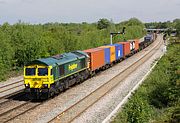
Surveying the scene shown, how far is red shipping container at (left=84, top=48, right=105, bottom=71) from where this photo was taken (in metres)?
37.9

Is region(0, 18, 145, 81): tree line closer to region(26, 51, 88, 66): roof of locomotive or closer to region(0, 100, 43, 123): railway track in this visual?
region(26, 51, 88, 66): roof of locomotive

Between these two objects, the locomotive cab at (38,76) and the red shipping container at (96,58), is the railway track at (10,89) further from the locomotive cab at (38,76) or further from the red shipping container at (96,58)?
the red shipping container at (96,58)

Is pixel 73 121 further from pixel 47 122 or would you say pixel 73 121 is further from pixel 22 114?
pixel 22 114

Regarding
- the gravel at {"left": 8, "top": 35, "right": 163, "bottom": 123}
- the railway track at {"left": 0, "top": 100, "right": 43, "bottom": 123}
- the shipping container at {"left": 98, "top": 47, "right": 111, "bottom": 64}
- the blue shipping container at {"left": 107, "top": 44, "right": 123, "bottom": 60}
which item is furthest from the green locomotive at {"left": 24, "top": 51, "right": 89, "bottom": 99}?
the blue shipping container at {"left": 107, "top": 44, "right": 123, "bottom": 60}

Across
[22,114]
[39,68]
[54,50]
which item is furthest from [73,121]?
[54,50]

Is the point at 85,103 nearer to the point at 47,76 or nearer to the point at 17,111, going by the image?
the point at 47,76

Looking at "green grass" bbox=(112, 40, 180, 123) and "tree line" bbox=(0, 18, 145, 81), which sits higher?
"tree line" bbox=(0, 18, 145, 81)

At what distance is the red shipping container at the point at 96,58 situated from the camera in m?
37.9

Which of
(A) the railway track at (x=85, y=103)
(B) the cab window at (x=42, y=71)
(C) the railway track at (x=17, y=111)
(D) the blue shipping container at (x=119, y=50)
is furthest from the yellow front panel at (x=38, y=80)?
(D) the blue shipping container at (x=119, y=50)

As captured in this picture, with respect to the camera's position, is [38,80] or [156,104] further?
[38,80]

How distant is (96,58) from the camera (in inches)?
1554

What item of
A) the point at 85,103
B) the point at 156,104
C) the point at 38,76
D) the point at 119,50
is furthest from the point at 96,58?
the point at 156,104

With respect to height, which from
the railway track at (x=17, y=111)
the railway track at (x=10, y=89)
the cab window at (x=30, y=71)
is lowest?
the railway track at (x=17, y=111)

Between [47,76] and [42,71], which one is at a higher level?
[42,71]
